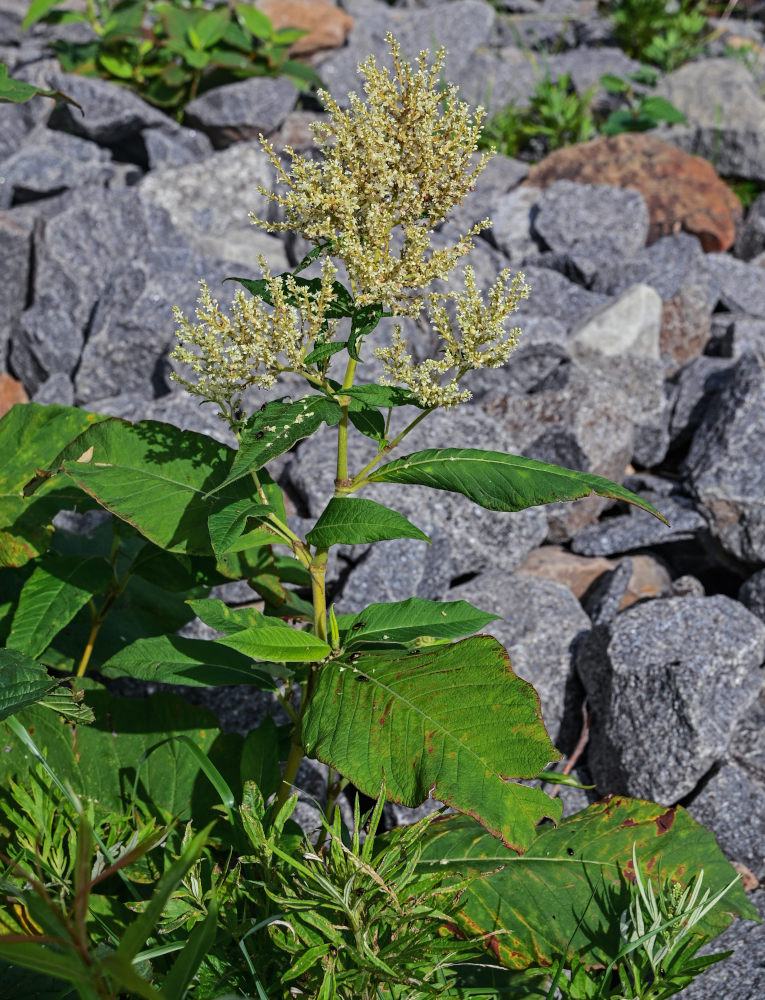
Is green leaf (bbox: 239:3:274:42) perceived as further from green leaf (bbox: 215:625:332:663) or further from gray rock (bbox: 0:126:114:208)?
green leaf (bbox: 215:625:332:663)

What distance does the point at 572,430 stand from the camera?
11.2 feet

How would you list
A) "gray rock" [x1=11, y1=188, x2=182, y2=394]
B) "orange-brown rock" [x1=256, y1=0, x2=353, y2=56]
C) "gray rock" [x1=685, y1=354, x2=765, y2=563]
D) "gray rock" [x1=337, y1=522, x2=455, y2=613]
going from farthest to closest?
"orange-brown rock" [x1=256, y1=0, x2=353, y2=56]
"gray rock" [x1=11, y1=188, x2=182, y2=394]
"gray rock" [x1=685, y1=354, x2=765, y2=563]
"gray rock" [x1=337, y1=522, x2=455, y2=613]

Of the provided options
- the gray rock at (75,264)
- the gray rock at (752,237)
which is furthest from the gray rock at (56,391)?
the gray rock at (752,237)

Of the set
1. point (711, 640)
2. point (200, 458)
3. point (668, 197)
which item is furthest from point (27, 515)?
point (668, 197)

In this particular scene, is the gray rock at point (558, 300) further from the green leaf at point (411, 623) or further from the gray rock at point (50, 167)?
the green leaf at point (411, 623)

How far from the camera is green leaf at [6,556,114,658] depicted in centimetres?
172

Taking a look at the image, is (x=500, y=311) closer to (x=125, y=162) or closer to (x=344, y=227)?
(x=344, y=227)

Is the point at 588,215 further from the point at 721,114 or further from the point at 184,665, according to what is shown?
the point at 184,665

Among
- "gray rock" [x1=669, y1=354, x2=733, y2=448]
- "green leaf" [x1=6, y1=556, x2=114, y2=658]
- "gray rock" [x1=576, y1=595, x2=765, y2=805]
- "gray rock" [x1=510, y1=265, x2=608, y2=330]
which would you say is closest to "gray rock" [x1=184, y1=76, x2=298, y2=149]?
"gray rock" [x1=510, y1=265, x2=608, y2=330]

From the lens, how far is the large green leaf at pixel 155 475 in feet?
5.36

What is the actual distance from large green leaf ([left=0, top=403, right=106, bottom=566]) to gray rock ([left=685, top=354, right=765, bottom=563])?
2072 millimetres

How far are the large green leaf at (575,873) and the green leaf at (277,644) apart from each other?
46cm

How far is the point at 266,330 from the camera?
1440mm

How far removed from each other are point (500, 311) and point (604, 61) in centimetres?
630
